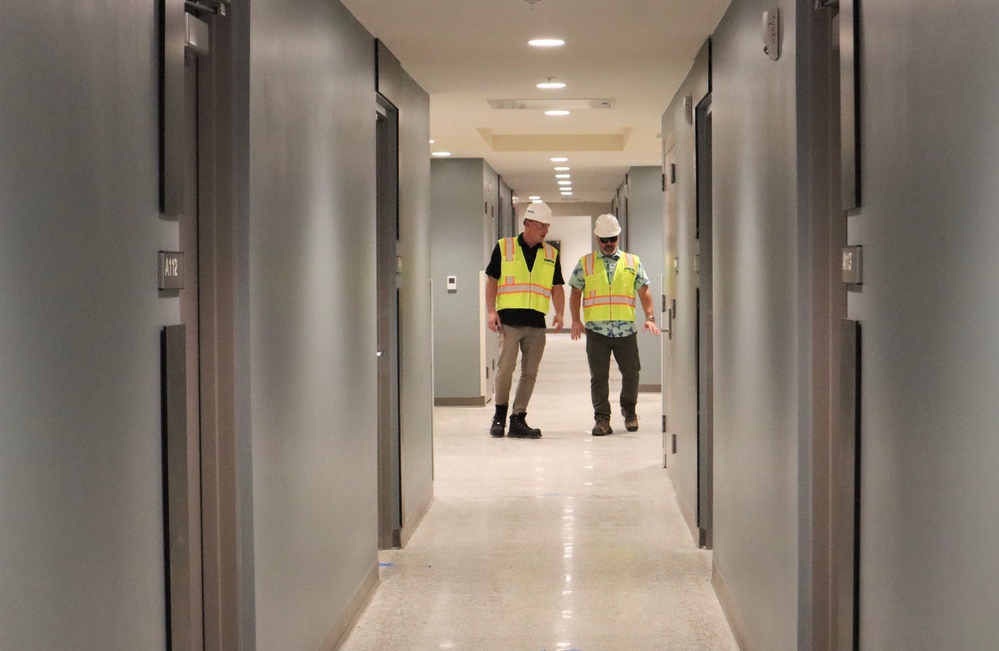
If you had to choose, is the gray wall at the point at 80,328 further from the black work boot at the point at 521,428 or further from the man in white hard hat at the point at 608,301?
the black work boot at the point at 521,428

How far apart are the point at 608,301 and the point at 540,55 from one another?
2948 millimetres

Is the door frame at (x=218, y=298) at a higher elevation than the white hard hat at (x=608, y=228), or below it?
below

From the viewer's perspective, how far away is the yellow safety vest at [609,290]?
7.88m

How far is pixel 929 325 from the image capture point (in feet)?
6.01

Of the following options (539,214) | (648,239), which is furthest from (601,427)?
(648,239)

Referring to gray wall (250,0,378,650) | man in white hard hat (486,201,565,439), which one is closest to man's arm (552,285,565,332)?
man in white hard hat (486,201,565,439)

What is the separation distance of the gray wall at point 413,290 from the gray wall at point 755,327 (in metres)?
1.54

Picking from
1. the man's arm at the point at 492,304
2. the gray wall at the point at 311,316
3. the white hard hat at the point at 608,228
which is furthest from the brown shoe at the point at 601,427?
the gray wall at the point at 311,316

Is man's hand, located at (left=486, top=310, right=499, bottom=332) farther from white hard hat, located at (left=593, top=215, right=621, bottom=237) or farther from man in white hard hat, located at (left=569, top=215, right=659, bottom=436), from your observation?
white hard hat, located at (left=593, top=215, right=621, bottom=237)

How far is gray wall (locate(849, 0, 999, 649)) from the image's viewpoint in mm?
1574

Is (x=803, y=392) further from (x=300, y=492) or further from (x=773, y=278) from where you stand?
(x=300, y=492)

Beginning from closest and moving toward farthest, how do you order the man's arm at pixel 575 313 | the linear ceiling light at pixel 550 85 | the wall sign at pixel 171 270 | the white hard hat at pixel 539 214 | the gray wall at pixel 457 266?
the wall sign at pixel 171 270 → the linear ceiling light at pixel 550 85 → the white hard hat at pixel 539 214 → the man's arm at pixel 575 313 → the gray wall at pixel 457 266

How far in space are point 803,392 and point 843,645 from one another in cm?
62

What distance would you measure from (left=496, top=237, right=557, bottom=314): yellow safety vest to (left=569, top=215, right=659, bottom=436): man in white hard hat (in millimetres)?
226
